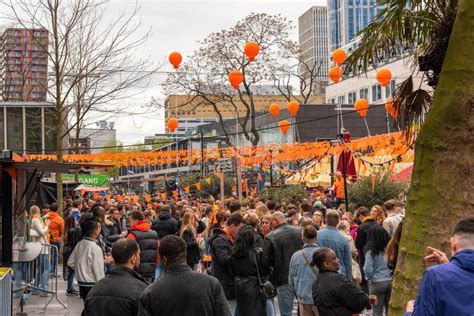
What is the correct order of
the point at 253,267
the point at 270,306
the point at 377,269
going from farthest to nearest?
the point at 377,269
the point at 270,306
the point at 253,267

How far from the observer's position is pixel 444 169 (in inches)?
174

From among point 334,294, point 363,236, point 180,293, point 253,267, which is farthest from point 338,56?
point 180,293

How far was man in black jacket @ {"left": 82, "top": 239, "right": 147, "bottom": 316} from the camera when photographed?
5.98m

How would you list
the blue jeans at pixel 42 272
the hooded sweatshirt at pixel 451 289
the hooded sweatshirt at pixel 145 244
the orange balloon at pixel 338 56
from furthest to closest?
the orange balloon at pixel 338 56 → the blue jeans at pixel 42 272 → the hooded sweatshirt at pixel 145 244 → the hooded sweatshirt at pixel 451 289

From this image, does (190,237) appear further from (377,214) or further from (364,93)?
(364,93)

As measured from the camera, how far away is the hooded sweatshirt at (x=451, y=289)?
3.76 m

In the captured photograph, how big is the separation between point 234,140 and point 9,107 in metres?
38.2

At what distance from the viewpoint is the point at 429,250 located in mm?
4312

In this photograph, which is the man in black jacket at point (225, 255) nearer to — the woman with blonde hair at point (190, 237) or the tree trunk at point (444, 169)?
the woman with blonde hair at point (190, 237)

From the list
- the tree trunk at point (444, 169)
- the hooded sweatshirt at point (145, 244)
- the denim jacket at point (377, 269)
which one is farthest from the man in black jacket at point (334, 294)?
the hooded sweatshirt at point (145, 244)

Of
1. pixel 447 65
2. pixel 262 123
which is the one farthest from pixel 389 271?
pixel 262 123

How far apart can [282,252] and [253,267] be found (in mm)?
928

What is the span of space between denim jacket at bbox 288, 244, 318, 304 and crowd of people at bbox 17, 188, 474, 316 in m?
0.01

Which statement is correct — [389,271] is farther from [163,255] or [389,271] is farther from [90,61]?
[90,61]
